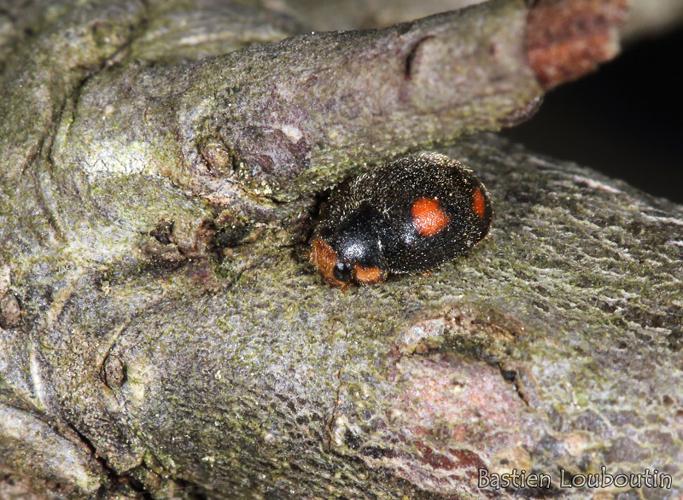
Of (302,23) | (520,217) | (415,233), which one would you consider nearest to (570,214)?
(520,217)

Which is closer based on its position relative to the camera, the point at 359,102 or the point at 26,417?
the point at 359,102

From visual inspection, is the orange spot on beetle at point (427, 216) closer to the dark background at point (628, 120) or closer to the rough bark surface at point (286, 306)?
the rough bark surface at point (286, 306)

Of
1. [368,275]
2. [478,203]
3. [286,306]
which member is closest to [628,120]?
[478,203]

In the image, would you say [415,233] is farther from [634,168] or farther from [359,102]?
[634,168]

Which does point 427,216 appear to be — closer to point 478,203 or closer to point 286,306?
point 478,203

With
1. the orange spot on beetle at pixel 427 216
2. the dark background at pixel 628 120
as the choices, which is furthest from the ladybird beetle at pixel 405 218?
the dark background at pixel 628 120

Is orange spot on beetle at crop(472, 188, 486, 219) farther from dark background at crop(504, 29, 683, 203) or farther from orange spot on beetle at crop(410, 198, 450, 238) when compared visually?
dark background at crop(504, 29, 683, 203)

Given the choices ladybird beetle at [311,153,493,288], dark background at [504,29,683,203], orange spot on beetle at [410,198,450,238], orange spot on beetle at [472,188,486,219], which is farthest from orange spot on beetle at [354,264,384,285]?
dark background at [504,29,683,203]
